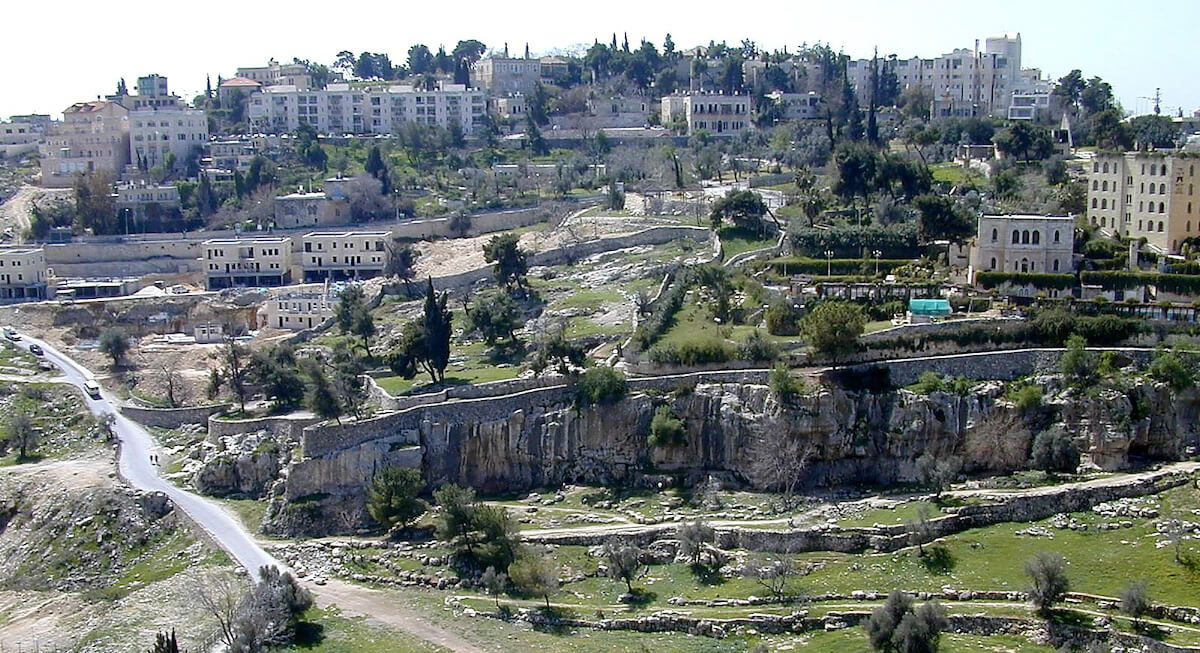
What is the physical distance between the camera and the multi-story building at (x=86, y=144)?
82750 mm

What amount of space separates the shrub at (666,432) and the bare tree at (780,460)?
2.20 m

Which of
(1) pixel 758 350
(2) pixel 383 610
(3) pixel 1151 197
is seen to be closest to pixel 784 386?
(1) pixel 758 350

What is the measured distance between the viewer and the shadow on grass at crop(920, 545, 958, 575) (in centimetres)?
3164

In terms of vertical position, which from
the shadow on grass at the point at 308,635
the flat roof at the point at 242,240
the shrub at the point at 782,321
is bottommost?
the shadow on grass at the point at 308,635

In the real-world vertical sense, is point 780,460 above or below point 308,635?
above

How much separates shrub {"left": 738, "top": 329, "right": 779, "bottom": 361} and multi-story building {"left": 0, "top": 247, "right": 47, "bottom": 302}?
1589 inches

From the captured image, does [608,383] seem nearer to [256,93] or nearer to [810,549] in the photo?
[810,549]

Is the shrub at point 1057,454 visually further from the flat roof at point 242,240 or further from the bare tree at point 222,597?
the flat roof at point 242,240

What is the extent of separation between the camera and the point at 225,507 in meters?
40.9

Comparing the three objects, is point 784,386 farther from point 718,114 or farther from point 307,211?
point 718,114

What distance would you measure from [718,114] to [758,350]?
49.8 m

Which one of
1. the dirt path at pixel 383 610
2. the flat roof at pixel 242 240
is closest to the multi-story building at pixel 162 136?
the flat roof at pixel 242 240

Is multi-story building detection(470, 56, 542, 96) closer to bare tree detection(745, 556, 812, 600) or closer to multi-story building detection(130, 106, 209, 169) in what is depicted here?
multi-story building detection(130, 106, 209, 169)

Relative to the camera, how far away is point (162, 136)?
8450 cm
